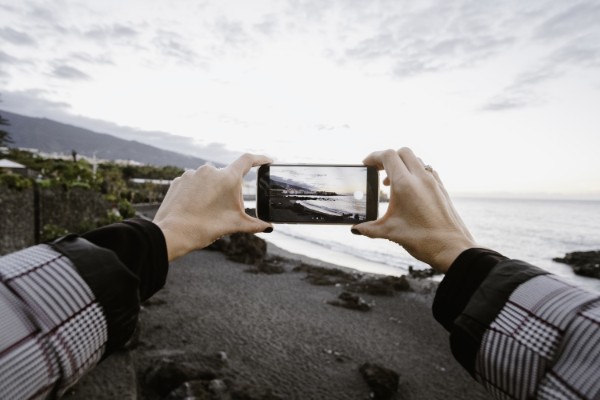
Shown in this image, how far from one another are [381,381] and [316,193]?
6765mm

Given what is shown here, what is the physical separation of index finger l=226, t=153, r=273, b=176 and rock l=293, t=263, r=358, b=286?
16740 millimetres

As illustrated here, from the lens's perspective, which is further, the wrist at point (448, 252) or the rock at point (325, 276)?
the rock at point (325, 276)

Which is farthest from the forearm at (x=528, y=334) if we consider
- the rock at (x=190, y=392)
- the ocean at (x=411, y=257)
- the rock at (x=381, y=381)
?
the ocean at (x=411, y=257)

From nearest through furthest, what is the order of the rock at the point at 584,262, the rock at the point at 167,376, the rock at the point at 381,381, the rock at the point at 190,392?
the rock at the point at 190,392 < the rock at the point at 167,376 < the rock at the point at 381,381 < the rock at the point at 584,262

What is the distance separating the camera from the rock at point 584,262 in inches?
1116

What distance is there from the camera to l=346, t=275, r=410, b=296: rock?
1736 centimetres

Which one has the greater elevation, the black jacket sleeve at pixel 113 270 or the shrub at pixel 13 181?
the black jacket sleeve at pixel 113 270

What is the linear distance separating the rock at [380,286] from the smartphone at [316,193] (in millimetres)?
15143

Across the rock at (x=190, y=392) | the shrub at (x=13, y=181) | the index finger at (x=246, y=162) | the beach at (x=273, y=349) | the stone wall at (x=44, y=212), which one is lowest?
the beach at (x=273, y=349)

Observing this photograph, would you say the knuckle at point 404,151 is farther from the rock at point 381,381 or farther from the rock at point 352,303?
the rock at point 352,303

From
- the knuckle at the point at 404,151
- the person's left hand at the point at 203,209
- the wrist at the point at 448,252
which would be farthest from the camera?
the knuckle at the point at 404,151

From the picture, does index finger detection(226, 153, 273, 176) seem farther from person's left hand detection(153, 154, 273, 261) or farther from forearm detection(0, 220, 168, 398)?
forearm detection(0, 220, 168, 398)

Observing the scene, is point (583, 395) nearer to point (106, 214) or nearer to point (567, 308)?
point (567, 308)

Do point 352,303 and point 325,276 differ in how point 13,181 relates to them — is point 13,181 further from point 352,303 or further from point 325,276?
point 325,276
